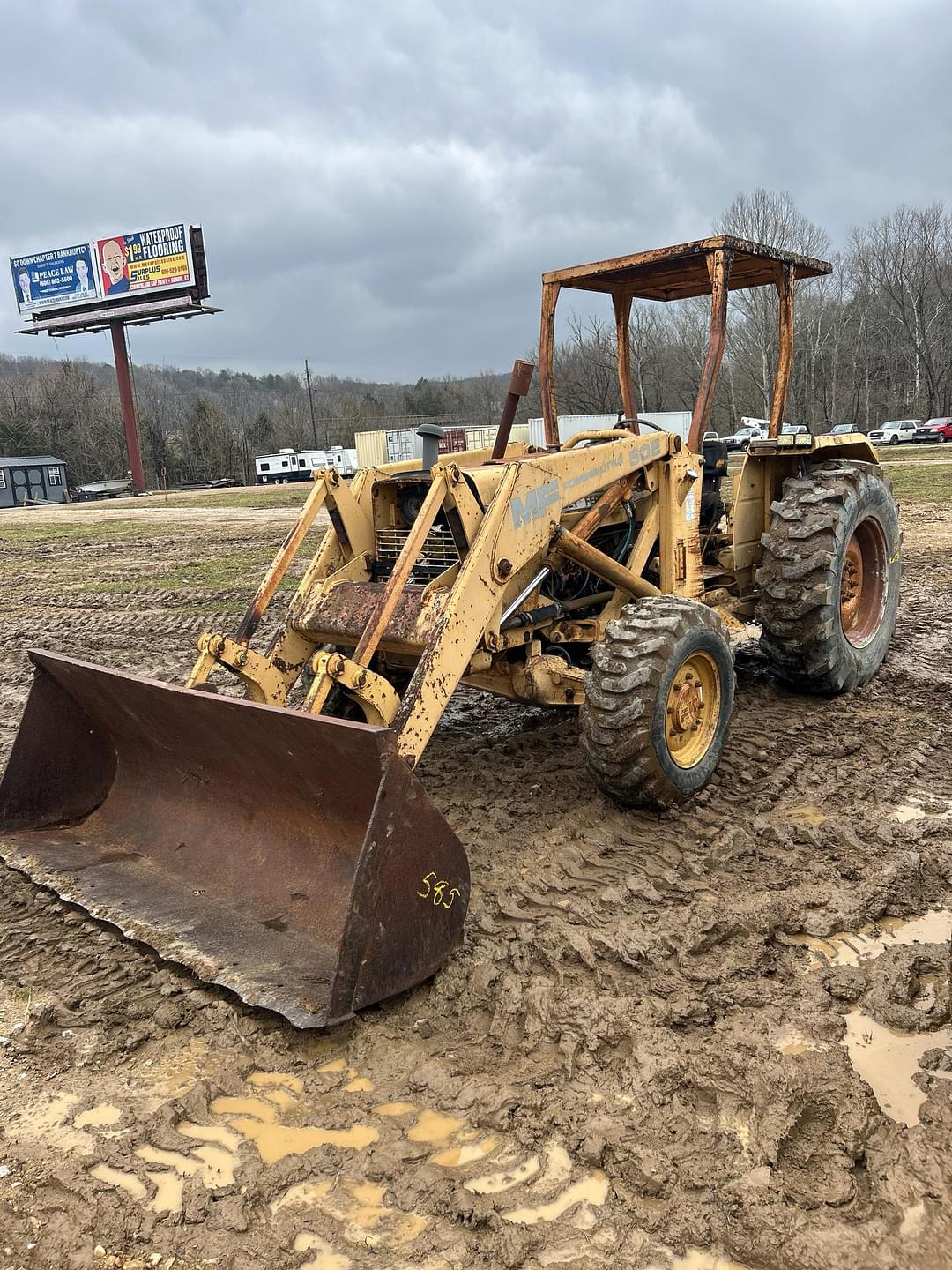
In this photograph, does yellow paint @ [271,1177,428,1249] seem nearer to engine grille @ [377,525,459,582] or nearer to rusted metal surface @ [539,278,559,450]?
engine grille @ [377,525,459,582]

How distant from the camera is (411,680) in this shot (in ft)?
11.8

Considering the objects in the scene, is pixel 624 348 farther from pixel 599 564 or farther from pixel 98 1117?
pixel 98 1117

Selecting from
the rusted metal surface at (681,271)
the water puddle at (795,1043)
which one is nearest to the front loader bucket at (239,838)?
the water puddle at (795,1043)

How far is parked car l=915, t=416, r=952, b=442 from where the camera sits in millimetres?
41222

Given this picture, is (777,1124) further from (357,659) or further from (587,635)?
(587,635)

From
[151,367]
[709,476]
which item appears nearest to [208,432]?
[709,476]

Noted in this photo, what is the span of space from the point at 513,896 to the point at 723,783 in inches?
58.2

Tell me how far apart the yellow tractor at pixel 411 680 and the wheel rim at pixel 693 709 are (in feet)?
0.04

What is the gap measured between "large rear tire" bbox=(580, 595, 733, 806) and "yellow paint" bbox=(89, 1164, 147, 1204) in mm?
2269

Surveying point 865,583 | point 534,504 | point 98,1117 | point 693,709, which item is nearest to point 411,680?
point 534,504

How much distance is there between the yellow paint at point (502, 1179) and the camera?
225 centimetres

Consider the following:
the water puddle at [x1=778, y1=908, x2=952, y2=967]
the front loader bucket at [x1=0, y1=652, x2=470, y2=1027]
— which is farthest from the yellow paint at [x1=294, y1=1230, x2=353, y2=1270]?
the water puddle at [x1=778, y1=908, x2=952, y2=967]

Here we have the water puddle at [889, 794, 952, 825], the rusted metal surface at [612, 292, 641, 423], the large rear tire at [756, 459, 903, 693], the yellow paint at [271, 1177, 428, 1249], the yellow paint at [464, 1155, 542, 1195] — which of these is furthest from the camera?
the rusted metal surface at [612, 292, 641, 423]

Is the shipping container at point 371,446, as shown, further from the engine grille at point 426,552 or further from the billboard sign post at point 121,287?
the engine grille at point 426,552
